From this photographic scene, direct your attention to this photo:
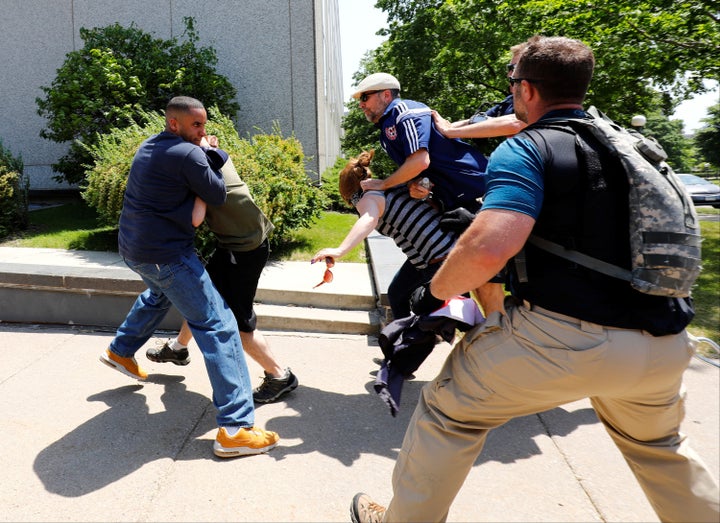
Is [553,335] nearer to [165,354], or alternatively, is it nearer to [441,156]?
[441,156]

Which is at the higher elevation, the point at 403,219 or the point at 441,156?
the point at 441,156

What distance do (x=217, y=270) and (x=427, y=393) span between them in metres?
1.89

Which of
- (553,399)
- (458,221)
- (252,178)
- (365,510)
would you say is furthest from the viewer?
(252,178)

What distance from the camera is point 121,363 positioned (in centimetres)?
365

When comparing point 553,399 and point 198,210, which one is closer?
point 553,399

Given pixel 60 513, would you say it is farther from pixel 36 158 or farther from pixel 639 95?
pixel 639 95

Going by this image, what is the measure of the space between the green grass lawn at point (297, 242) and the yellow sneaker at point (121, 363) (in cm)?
325

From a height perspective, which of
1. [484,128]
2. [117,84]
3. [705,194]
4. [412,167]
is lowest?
[705,194]

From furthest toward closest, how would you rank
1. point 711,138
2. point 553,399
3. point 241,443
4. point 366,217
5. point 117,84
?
1. point 711,138
2. point 117,84
3. point 366,217
4. point 241,443
5. point 553,399

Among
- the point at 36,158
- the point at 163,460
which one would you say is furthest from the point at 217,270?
the point at 36,158

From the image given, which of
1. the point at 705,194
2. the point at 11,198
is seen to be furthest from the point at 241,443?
the point at 705,194

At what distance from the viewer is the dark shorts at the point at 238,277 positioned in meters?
3.45

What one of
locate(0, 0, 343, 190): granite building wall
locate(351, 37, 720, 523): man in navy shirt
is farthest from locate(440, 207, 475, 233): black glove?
locate(0, 0, 343, 190): granite building wall

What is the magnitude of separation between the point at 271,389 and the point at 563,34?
7325 mm
